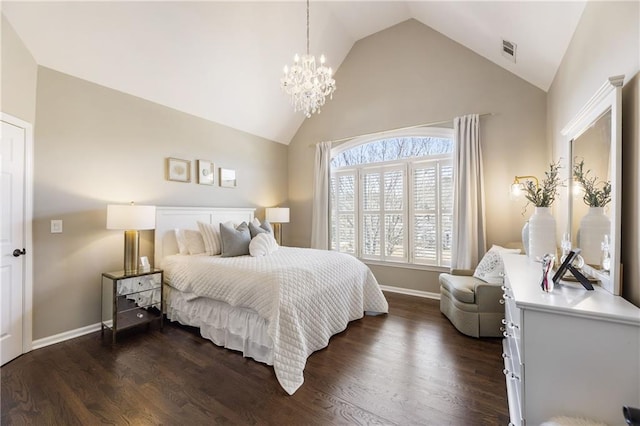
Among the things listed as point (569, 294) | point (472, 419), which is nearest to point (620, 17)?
point (569, 294)

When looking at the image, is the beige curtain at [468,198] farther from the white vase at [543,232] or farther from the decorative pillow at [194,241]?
the decorative pillow at [194,241]

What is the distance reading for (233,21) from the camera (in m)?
3.32

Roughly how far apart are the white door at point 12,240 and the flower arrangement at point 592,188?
4.39m

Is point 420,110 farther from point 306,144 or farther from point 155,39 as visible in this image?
point 155,39

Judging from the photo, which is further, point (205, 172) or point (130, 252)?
point (205, 172)

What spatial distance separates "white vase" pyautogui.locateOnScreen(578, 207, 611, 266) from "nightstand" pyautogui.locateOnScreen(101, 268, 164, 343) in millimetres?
3753

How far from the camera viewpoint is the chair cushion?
108 inches

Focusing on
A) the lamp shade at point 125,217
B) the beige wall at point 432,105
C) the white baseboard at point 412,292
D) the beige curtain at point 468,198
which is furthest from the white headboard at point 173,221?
the beige curtain at point 468,198

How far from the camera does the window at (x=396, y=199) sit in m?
3.94

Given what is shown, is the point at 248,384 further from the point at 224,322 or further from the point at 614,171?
the point at 614,171

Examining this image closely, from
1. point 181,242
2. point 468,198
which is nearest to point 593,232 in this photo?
point 468,198

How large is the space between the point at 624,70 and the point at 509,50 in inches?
77.6

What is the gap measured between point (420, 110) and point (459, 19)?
118 centimetres

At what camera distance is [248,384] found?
198 centimetres
